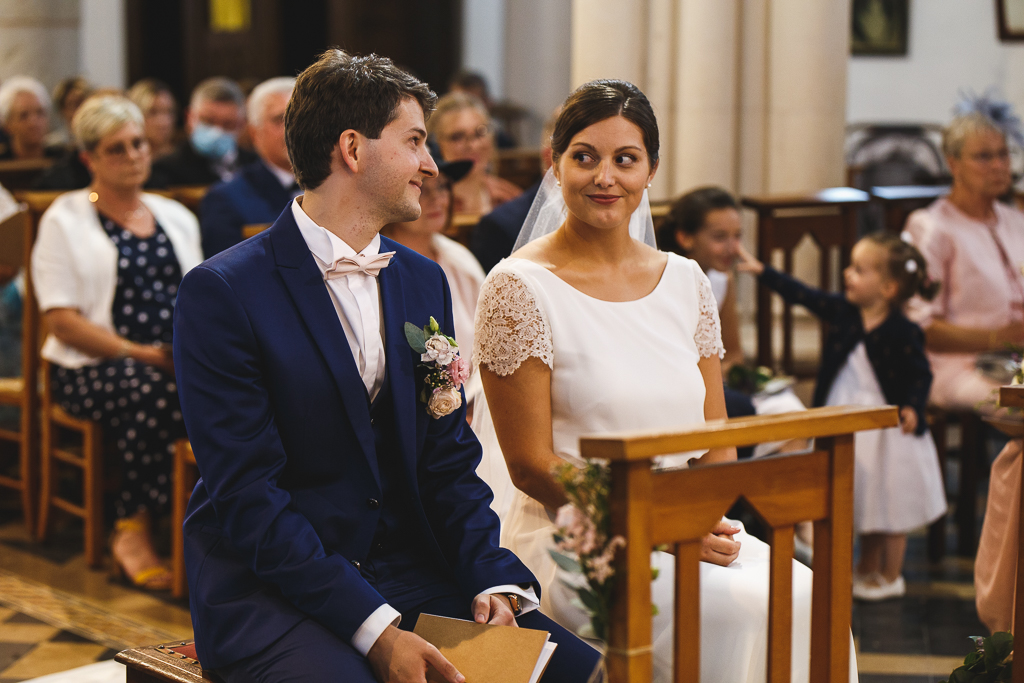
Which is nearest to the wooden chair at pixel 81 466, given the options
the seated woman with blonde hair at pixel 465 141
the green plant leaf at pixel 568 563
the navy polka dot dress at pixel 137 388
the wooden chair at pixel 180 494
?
the navy polka dot dress at pixel 137 388

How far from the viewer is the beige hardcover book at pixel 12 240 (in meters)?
4.70

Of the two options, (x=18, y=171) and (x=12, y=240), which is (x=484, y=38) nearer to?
(x=18, y=171)

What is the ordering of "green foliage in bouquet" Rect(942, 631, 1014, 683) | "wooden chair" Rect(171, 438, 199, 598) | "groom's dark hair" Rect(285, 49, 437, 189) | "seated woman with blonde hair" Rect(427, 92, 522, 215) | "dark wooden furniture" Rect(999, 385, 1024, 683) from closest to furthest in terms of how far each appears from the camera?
"groom's dark hair" Rect(285, 49, 437, 189), "dark wooden furniture" Rect(999, 385, 1024, 683), "green foliage in bouquet" Rect(942, 631, 1014, 683), "wooden chair" Rect(171, 438, 199, 598), "seated woman with blonde hair" Rect(427, 92, 522, 215)

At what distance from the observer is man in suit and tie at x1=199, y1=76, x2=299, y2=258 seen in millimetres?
4539

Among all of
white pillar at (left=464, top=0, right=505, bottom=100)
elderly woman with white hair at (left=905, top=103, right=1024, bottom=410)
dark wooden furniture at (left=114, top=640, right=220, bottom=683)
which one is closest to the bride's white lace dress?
dark wooden furniture at (left=114, top=640, right=220, bottom=683)

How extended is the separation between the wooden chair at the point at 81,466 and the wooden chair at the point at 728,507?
3.08 metres

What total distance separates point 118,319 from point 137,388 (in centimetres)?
31

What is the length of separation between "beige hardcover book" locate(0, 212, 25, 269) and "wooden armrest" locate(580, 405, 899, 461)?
3.83 meters

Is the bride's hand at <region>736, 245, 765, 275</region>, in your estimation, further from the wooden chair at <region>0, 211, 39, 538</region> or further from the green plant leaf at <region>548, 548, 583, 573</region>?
the wooden chair at <region>0, 211, 39, 538</region>

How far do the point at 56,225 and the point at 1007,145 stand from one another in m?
3.75

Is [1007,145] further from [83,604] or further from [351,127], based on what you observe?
[83,604]

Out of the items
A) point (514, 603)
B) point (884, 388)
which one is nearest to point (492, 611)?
point (514, 603)

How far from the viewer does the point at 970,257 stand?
463cm

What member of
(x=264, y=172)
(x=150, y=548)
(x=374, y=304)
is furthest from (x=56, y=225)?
(x=374, y=304)
